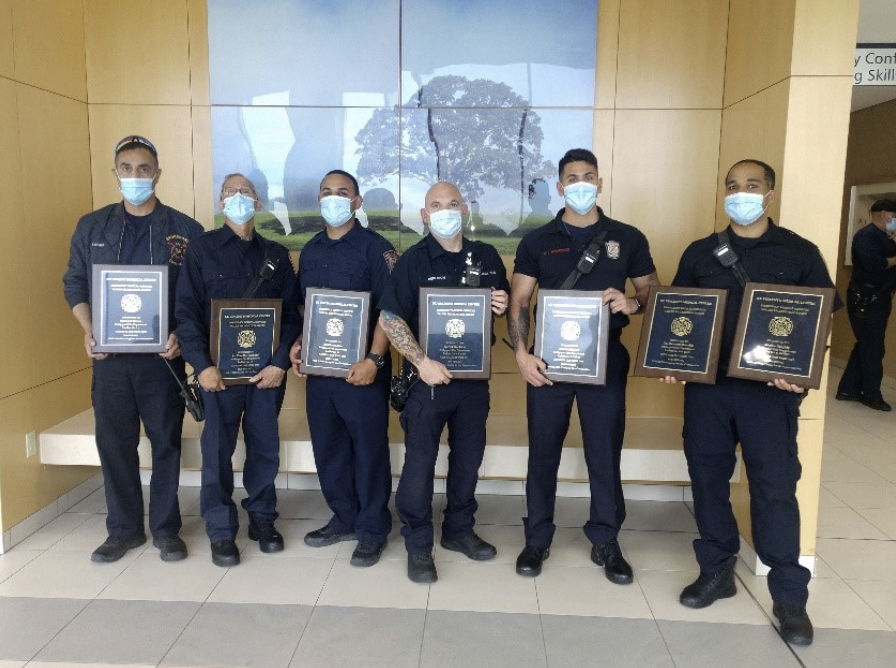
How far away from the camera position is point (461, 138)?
4383 mm

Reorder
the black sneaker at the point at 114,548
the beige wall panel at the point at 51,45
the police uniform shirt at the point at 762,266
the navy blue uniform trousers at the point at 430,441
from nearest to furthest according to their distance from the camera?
the police uniform shirt at the point at 762,266 → the navy blue uniform trousers at the point at 430,441 → the black sneaker at the point at 114,548 → the beige wall panel at the point at 51,45

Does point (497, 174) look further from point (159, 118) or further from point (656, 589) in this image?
point (656, 589)

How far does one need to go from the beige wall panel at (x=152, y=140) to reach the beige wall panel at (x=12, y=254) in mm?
765

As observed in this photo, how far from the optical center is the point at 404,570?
3383 mm

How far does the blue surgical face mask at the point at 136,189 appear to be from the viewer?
332 cm

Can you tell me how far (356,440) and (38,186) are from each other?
2.31m

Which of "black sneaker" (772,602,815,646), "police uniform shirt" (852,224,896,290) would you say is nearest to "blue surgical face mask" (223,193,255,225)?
"black sneaker" (772,602,815,646)

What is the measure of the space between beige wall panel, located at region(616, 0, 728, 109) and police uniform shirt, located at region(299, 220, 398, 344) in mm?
1977

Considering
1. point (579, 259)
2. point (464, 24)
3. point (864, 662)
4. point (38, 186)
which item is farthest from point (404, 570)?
point (464, 24)

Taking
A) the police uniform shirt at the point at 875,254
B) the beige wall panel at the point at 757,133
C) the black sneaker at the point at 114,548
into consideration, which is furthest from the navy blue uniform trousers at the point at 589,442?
the police uniform shirt at the point at 875,254

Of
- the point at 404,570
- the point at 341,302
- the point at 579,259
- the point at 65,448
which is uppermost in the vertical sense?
the point at 579,259

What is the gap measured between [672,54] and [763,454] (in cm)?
260

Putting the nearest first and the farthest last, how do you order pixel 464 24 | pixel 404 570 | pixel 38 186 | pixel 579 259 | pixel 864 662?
pixel 864 662
pixel 579 259
pixel 404 570
pixel 38 186
pixel 464 24

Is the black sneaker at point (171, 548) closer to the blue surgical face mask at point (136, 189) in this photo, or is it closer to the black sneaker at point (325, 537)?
the black sneaker at point (325, 537)
